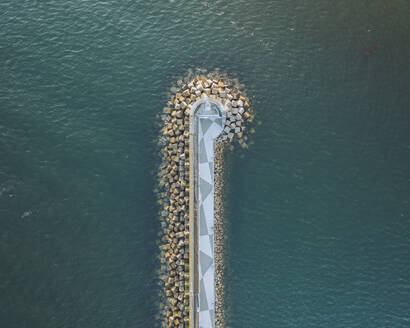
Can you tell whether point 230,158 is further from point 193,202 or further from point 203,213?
point 203,213

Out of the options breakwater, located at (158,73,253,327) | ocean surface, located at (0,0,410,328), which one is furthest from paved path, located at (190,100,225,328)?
ocean surface, located at (0,0,410,328)

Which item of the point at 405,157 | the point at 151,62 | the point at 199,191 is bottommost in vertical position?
the point at 199,191

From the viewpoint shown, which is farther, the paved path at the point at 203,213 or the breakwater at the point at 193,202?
the breakwater at the point at 193,202

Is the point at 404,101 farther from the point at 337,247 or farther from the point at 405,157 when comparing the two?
the point at 337,247

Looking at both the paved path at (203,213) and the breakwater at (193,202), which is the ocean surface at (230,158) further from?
the paved path at (203,213)

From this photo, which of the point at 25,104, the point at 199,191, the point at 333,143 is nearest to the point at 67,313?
the point at 199,191

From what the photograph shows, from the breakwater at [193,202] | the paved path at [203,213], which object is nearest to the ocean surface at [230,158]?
the breakwater at [193,202]
